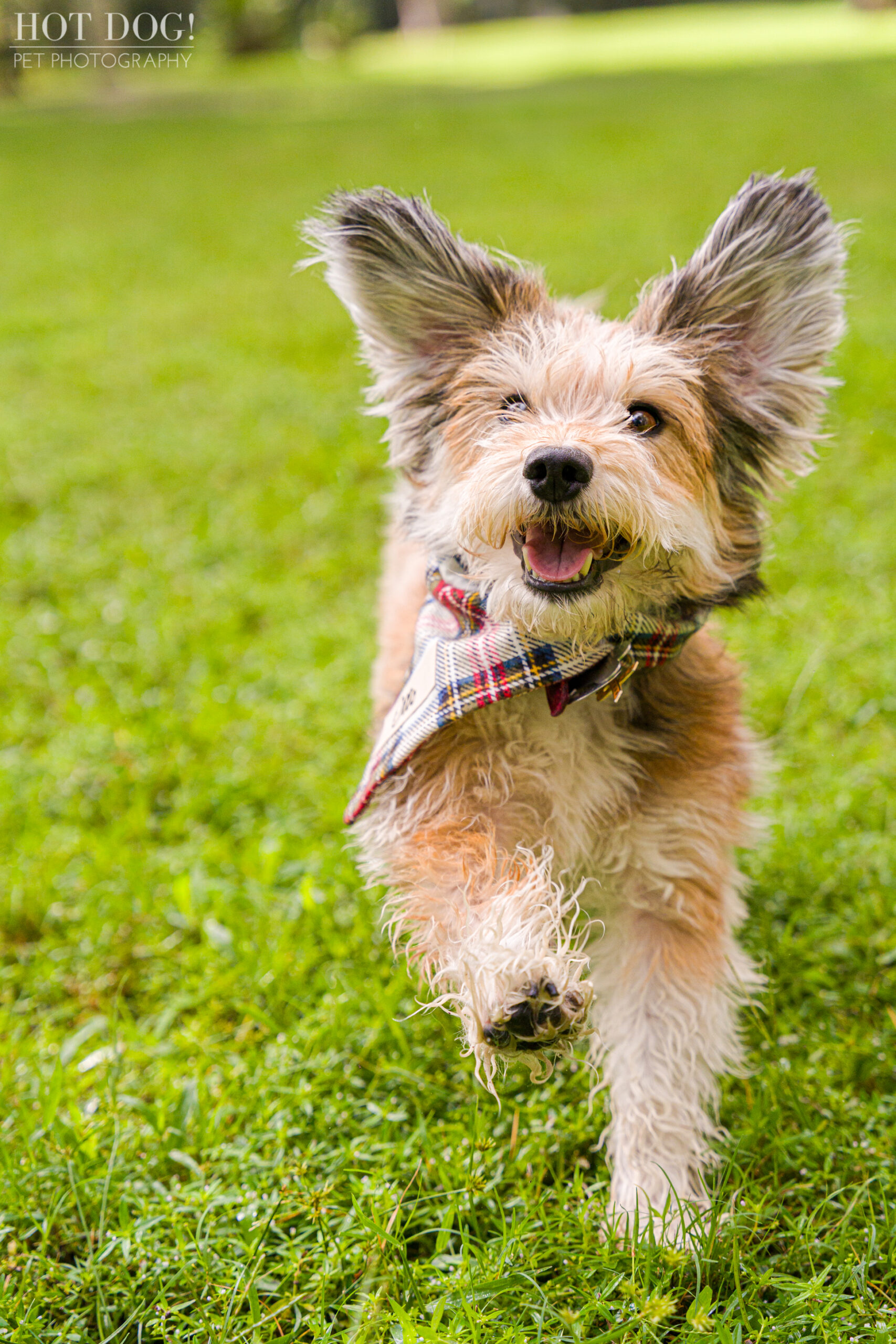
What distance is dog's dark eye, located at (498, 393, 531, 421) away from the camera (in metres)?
2.47

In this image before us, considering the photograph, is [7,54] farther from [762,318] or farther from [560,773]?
[560,773]

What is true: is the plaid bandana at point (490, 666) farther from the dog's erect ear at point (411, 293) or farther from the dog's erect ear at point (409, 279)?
the dog's erect ear at point (409, 279)

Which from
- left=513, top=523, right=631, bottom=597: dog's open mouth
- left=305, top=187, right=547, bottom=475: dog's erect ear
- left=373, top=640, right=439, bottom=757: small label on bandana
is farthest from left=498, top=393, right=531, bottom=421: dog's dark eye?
left=373, top=640, right=439, bottom=757: small label on bandana

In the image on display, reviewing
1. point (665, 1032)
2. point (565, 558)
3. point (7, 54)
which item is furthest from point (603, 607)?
point (7, 54)

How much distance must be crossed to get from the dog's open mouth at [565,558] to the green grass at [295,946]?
42.2 inches

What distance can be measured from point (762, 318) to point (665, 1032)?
163cm

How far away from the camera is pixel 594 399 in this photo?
7.92ft

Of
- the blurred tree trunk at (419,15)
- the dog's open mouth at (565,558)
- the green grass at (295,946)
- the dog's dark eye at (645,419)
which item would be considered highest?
the blurred tree trunk at (419,15)

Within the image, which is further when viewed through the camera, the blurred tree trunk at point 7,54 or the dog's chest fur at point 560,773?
the blurred tree trunk at point 7,54

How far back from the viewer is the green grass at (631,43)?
27891 mm

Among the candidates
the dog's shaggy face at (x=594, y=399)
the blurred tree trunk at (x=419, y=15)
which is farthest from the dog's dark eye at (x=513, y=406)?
the blurred tree trunk at (x=419, y=15)

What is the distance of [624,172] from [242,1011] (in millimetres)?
14318

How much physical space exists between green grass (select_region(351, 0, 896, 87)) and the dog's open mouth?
27282mm

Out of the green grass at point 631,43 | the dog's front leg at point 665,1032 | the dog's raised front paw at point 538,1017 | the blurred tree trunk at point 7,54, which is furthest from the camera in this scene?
the blurred tree trunk at point 7,54
